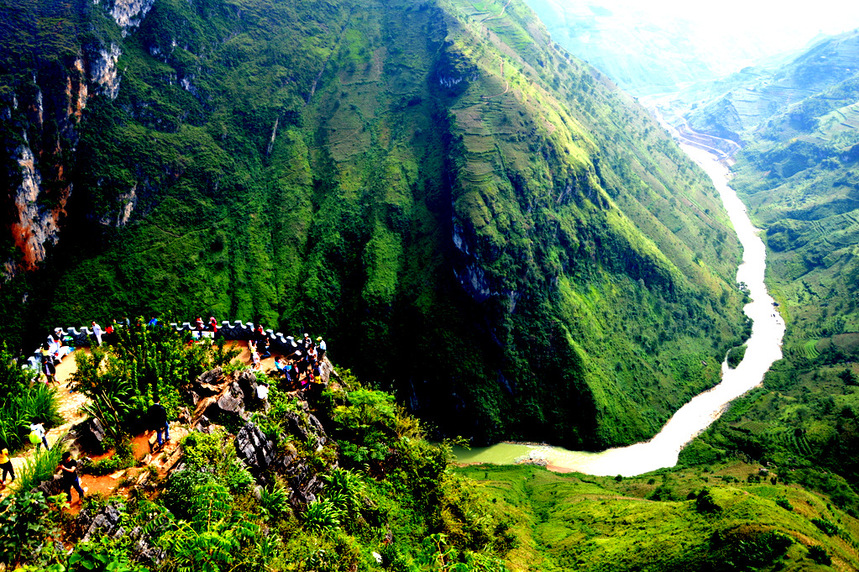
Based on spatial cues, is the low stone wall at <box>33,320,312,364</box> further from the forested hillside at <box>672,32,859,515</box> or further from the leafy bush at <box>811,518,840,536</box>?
the forested hillside at <box>672,32,859,515</box>

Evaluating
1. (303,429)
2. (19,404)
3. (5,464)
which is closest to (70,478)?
(5,464)

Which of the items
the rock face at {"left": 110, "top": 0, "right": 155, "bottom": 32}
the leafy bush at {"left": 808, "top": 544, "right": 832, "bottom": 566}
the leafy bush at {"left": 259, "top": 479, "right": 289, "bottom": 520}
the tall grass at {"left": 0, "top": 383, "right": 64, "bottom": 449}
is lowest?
the leafy bush at {"left": 808, "top": 544, "right": 832, "bottom": 566}

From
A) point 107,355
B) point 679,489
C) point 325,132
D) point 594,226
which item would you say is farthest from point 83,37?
point 679,489

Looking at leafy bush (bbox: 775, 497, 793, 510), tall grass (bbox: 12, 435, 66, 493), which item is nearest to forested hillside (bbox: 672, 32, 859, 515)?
leafy bush (bbox: 775, 497, 793, 510)

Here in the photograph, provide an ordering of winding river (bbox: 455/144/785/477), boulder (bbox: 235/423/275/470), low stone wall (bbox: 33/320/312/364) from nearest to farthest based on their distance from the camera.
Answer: boulder (bbox: 235/423/275/470) < low stone wall (bbox: 33/320/312/364) < winding river (bbox: 455/144/785/477)

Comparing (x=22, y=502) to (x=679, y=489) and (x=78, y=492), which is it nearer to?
(x=78, y=492)

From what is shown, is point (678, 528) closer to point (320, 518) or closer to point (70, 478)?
point (320, 518)

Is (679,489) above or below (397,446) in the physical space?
below
